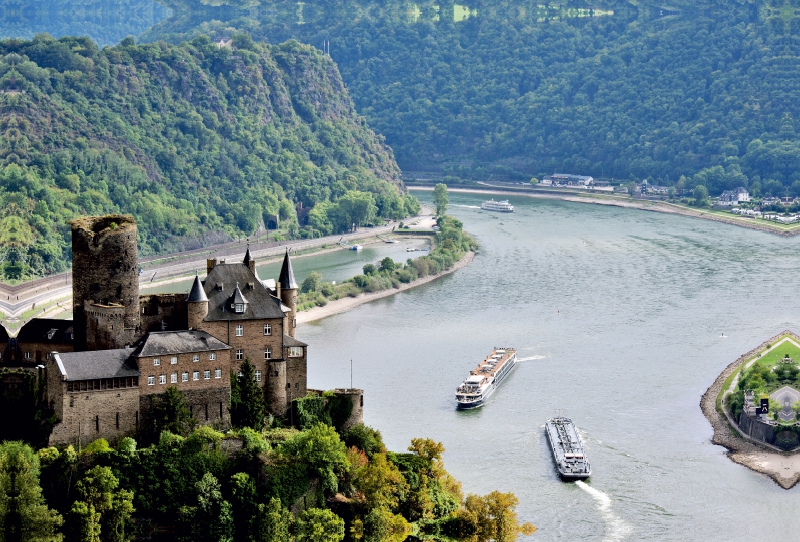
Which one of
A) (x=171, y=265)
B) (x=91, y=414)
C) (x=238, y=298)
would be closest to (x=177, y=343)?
(x=238, y=298)

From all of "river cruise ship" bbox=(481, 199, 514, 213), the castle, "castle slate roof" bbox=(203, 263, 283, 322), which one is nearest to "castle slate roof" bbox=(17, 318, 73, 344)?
the castle

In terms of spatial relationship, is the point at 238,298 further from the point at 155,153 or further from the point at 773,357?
the point at 155,153

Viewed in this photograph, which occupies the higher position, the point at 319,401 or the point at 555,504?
the point at 319,401

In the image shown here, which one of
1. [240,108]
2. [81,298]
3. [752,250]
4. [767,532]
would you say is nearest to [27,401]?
[81,298]

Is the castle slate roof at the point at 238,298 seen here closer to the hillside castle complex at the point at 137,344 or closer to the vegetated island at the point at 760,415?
the hillside castle complex at the point at 137,344

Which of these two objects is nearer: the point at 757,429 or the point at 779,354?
the point at 757,429

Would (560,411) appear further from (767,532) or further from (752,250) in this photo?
(752,250)

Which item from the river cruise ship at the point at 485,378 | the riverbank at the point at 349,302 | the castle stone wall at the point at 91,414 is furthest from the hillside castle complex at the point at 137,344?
the riverbank at the point at 349,302

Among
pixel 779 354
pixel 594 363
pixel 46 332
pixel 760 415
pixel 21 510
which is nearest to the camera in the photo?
pixel 21 510
